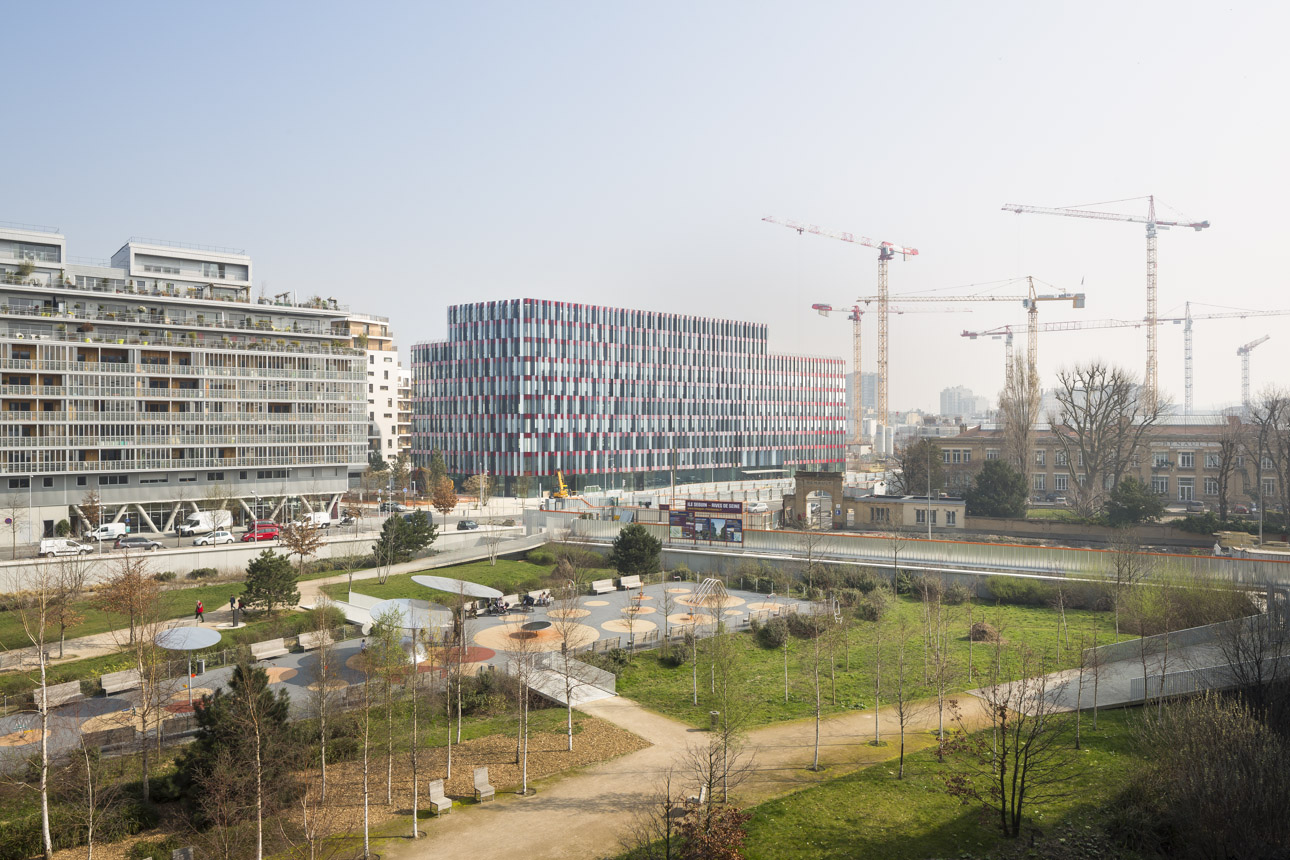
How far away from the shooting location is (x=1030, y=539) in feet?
218

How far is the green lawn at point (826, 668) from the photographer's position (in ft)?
94.8

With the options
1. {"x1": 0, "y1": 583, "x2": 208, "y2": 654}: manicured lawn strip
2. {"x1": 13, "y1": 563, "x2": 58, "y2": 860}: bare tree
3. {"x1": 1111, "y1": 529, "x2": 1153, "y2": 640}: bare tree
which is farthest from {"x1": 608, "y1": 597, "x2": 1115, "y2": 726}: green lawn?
{"x1": 0, "y1": 583, "x2": 208, "y2": 654}: manicured lawn strip

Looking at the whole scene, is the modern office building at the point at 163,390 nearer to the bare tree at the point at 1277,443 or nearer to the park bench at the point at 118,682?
the park bench at the point at 118,682

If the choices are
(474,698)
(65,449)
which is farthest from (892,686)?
(65,449)

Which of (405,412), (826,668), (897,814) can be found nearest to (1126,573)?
(826,668)

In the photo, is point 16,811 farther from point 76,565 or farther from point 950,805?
point 76,565

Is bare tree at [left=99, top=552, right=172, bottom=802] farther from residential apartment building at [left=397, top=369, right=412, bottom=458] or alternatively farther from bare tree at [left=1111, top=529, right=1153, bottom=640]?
residential apartment building at [left=397, top=369, right=412, bottom=458]

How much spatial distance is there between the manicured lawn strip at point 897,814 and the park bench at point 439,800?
297 inches

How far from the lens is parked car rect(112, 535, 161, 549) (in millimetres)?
54438

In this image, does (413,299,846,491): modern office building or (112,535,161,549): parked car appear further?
(413,299,846,491): modern office building

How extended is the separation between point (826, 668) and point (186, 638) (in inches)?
910

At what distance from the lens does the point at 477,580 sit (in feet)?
161

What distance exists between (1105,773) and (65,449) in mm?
67493

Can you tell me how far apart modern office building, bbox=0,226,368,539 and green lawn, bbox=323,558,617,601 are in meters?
26.0
